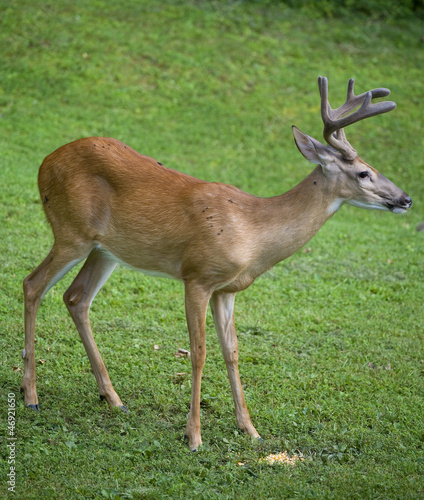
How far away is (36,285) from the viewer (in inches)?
210

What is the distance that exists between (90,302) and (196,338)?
1.06m

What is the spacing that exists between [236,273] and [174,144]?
7799mm

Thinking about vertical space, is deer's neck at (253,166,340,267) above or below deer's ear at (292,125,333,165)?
below

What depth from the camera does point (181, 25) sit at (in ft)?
50.8

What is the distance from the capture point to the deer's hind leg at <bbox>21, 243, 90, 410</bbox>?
517 centimetres

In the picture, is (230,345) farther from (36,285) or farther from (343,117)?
(343,117)

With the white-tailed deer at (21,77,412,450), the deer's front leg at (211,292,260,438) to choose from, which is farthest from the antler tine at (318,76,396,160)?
the deer's front leg at (211,292,260,438)

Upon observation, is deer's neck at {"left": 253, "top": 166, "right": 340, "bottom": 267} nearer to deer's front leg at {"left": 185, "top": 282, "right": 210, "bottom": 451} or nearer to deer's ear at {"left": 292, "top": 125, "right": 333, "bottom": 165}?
deer's ear at {"left": 292, "top": 125, "right": 333, "bottom": 165}

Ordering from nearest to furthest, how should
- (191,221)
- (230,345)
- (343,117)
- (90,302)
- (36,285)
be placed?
(343,117) → (191,221) → (230,345) → (36,285) → (90,302)

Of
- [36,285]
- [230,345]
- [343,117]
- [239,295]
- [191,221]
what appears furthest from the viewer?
[239,295]

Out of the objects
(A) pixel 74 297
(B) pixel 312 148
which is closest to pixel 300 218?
(B) pixel 312 148

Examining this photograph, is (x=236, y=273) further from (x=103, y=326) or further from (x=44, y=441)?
(x=103, y=326)

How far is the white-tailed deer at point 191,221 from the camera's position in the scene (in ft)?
15.9

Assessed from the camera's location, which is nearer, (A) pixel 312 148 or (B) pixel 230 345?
(A) pixel 312 148
